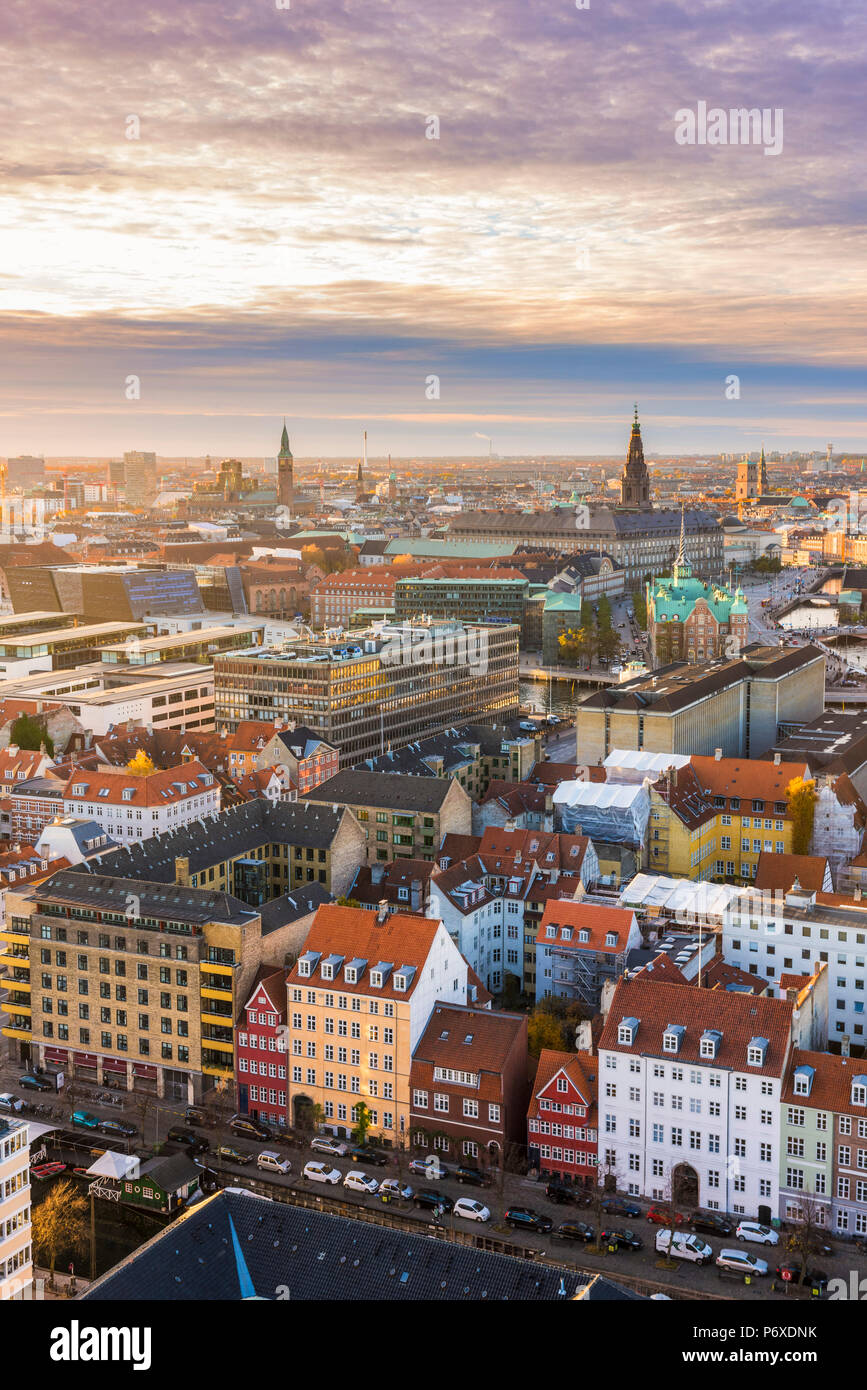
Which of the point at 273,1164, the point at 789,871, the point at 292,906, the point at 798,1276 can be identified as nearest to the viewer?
the point at 798,1276

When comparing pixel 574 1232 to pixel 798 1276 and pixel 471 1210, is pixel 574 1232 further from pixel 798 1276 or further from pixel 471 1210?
pixel 798 1276

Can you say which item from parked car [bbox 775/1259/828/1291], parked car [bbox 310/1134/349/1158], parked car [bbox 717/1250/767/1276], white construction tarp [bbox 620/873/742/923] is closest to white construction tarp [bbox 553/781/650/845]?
white construction tarp [bbox 620/873/742/923]

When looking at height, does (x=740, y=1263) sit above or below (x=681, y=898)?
below

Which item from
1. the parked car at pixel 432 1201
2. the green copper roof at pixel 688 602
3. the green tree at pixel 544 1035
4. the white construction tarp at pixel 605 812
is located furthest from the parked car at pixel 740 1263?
the green copper roof at pixel 688 602

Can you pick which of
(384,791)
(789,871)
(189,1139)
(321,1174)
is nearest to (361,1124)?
(321,1174)

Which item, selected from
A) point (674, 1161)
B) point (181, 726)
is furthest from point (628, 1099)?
point (181, 726)

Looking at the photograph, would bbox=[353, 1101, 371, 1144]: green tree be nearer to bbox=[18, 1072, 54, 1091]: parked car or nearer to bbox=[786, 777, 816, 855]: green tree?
bbox=[18, 1072, 54, 1091]: parked car

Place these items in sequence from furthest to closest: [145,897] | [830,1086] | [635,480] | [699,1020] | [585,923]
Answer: [635,480] → [585,923] → [145,897] → [699,1020] → [830,1086]

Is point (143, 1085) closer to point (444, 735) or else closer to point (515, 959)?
point (515, 959)
